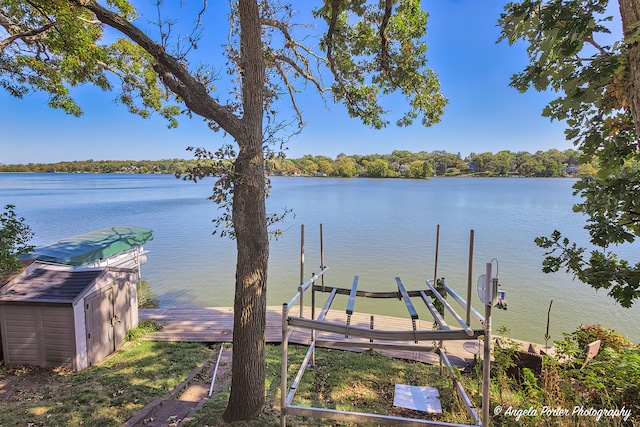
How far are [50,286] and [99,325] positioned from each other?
3.94ft

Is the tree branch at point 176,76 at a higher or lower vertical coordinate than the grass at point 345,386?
higher

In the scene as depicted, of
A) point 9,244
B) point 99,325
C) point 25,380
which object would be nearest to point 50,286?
point 9,244

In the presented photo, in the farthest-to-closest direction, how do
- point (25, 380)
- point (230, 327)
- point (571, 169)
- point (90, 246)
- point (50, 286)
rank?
point (571, 169)
point (90, 246)
point (230, 327)
point (50, 286)
point (25, 380)

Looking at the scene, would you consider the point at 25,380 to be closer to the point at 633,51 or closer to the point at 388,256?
the point at 633,51

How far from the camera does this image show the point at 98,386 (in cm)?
484

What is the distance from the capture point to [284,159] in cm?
423

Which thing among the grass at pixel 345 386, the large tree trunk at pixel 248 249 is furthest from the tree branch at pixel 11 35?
the grass at pixel 345 386

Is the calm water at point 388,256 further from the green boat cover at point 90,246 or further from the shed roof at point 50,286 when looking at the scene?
the shed roof at point 50,286

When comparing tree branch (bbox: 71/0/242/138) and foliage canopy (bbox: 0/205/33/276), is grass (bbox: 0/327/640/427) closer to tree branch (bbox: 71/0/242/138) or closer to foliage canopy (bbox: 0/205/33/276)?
foliage canopy (bbox: 0/205/33/276)

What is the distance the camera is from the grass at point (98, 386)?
3895 millimetres

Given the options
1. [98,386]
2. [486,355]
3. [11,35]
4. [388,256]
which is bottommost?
[388,256]

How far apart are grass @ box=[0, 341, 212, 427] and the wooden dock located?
0.52 m

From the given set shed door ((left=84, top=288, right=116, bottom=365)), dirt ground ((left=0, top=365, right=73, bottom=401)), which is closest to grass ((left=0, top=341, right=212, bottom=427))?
dirt ground ((left=0, top=365, right=73, bottom=401))

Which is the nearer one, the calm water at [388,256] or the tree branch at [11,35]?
the tree branch at [11,35]
